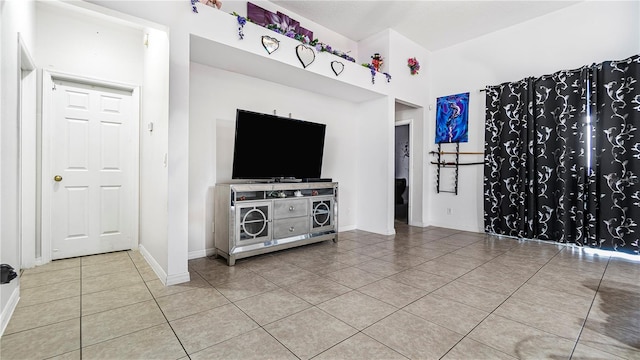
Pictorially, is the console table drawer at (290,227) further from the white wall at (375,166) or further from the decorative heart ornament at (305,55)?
the decorative heart ornament at (305,55)

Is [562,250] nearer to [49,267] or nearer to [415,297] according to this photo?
[415,297]

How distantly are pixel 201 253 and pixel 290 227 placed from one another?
1.08 m

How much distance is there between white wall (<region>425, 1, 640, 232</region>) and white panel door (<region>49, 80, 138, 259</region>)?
4.92m

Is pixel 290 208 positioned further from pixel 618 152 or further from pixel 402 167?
pixel 402 167

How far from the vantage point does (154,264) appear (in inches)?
113

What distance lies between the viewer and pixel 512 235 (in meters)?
4.32

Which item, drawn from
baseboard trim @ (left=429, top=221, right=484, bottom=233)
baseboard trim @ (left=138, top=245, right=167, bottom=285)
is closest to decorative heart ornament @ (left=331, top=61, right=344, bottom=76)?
baseboard trim @ (left=138, top=245, right=167, bottom=285)

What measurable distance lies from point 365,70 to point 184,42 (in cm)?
251

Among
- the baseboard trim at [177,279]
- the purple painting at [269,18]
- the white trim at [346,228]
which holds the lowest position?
the baseboard trim at [177,279]

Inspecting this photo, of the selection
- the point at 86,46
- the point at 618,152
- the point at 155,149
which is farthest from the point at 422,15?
the point at 86,46

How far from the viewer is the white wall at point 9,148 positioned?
1773 millimetres

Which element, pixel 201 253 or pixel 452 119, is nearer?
pixel 201 253

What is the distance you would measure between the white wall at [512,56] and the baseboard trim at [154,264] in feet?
15.0

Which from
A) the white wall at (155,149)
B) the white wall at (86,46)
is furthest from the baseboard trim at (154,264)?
the white wall at (86,46)
